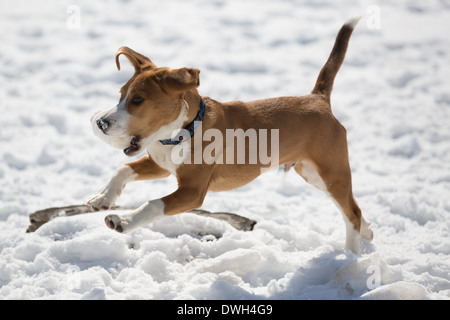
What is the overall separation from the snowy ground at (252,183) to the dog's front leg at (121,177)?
18.6 inches

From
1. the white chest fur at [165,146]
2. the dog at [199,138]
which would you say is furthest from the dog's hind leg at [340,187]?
the white chest fur at [165,146]

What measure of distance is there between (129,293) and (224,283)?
23.3 inches

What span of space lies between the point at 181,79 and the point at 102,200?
0.93 metres

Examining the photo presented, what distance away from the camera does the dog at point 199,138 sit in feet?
11.3

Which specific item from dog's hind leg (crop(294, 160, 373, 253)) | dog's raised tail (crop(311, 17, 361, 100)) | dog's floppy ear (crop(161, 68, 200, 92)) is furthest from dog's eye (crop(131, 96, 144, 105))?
dog's raised tail (crop(311, 17, 361, 100))

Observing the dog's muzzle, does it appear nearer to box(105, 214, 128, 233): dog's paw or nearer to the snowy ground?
box(105, 214, 128, 233): dog's paw

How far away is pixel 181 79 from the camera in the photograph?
3.39 metres

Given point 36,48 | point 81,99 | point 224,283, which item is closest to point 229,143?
point 224,283

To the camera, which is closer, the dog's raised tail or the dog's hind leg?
the dog's hind leg

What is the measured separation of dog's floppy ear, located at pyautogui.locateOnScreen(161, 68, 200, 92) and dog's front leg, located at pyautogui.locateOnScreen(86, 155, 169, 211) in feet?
2.18

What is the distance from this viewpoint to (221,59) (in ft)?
30.1

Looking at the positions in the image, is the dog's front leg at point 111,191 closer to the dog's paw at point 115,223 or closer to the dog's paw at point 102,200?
the dog's paw at point 102,200

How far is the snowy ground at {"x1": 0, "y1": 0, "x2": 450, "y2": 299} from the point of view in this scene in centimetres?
382

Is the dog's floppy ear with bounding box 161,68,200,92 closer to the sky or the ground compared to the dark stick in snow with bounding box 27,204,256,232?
closer to the sky
